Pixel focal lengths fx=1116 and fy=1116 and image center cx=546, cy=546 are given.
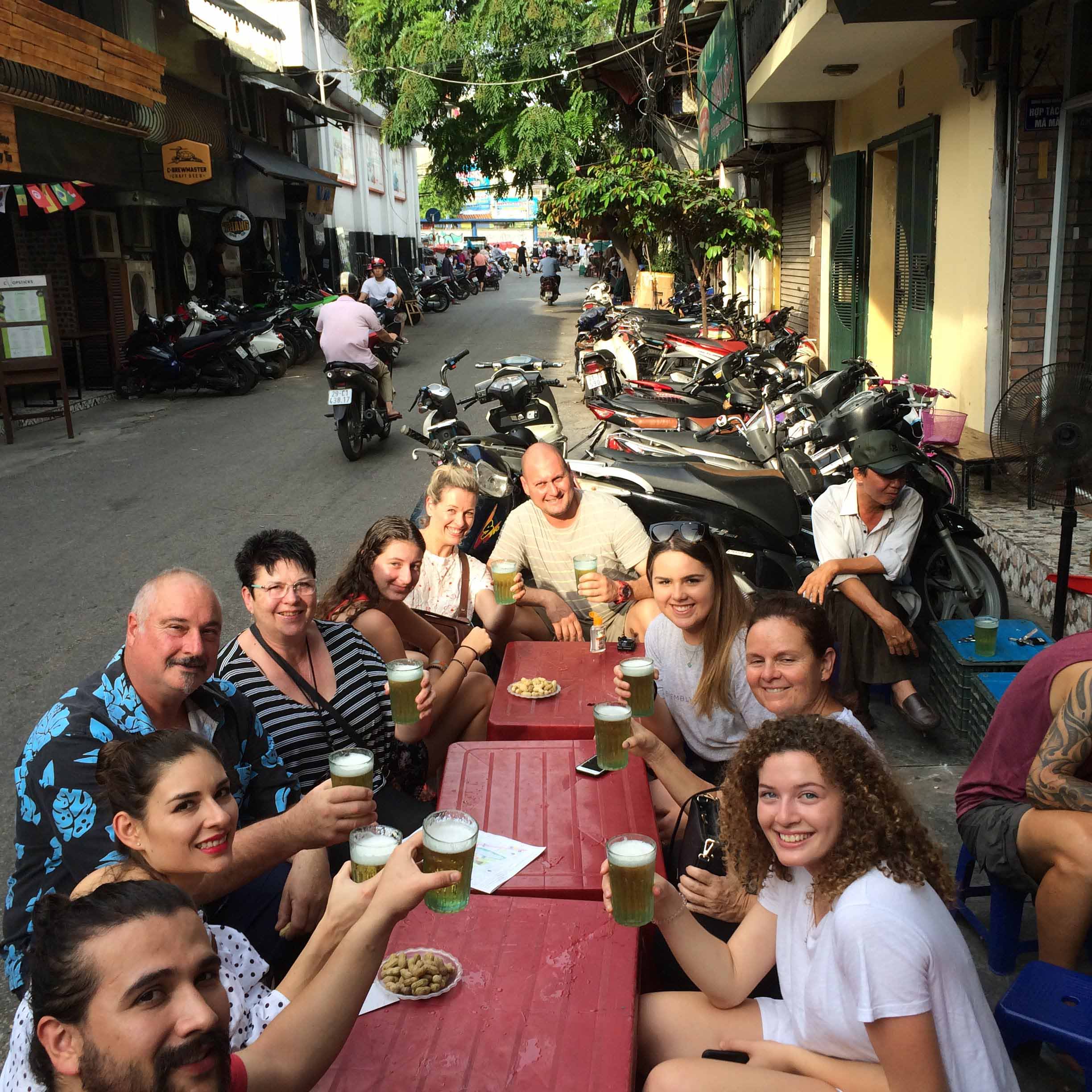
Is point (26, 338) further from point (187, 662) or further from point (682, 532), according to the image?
point (187, 662)

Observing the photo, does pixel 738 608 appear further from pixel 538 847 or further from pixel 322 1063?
pixel 322 1063

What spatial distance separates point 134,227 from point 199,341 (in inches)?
142

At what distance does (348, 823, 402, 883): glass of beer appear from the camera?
2.37 metres

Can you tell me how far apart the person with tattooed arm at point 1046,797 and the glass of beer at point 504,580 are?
2005mm

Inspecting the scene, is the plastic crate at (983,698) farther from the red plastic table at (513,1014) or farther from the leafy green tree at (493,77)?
the leafy green tree at (493,77)

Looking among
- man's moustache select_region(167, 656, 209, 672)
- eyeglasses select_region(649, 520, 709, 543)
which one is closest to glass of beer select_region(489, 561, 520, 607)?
eyeglasses select_region(649, 520, 709, 543)

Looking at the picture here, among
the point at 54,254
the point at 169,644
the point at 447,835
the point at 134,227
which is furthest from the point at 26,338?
the point at 447,835

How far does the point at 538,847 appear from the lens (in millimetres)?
2820

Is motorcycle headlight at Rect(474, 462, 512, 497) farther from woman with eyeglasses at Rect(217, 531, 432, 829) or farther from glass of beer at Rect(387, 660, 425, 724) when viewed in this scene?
glass of beer at Rect(387, 660, 425, 724)

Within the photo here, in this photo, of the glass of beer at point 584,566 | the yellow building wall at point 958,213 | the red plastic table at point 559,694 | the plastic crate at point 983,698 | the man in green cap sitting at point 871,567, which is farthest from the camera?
the yellow building wall at point 958,213

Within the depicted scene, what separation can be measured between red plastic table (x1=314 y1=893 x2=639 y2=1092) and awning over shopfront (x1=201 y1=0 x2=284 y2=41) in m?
23.8

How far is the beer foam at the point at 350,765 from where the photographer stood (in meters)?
2.69

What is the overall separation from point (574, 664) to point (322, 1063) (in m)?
2.31

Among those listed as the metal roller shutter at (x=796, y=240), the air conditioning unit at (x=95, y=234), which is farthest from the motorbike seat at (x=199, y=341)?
the metal roller shutter at (x=796, y=240)
